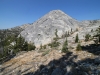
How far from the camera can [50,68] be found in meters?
17.1

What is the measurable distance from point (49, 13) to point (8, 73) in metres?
78.4

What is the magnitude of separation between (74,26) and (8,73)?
7054 centimetres

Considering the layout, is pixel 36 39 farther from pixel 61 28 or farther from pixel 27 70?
pixel 27 70

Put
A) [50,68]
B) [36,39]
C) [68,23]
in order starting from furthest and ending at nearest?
[68,23] → [36,39] → [50,68]

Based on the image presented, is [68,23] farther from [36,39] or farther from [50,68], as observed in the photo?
[50,68]

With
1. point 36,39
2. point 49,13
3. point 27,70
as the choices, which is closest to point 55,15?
point 49,13

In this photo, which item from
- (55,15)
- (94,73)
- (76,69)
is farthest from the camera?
(55,15)

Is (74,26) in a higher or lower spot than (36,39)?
higher

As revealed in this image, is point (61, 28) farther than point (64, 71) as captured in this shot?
Yes

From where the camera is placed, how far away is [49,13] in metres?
93.1

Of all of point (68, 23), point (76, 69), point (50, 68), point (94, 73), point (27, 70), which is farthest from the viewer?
point (68, 23)

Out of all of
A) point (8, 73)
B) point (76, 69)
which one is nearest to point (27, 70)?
point (8, 73)

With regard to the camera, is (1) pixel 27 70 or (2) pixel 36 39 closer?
(1) pixel 27 70

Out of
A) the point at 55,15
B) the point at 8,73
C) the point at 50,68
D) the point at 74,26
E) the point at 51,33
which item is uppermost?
the point at 55,15
